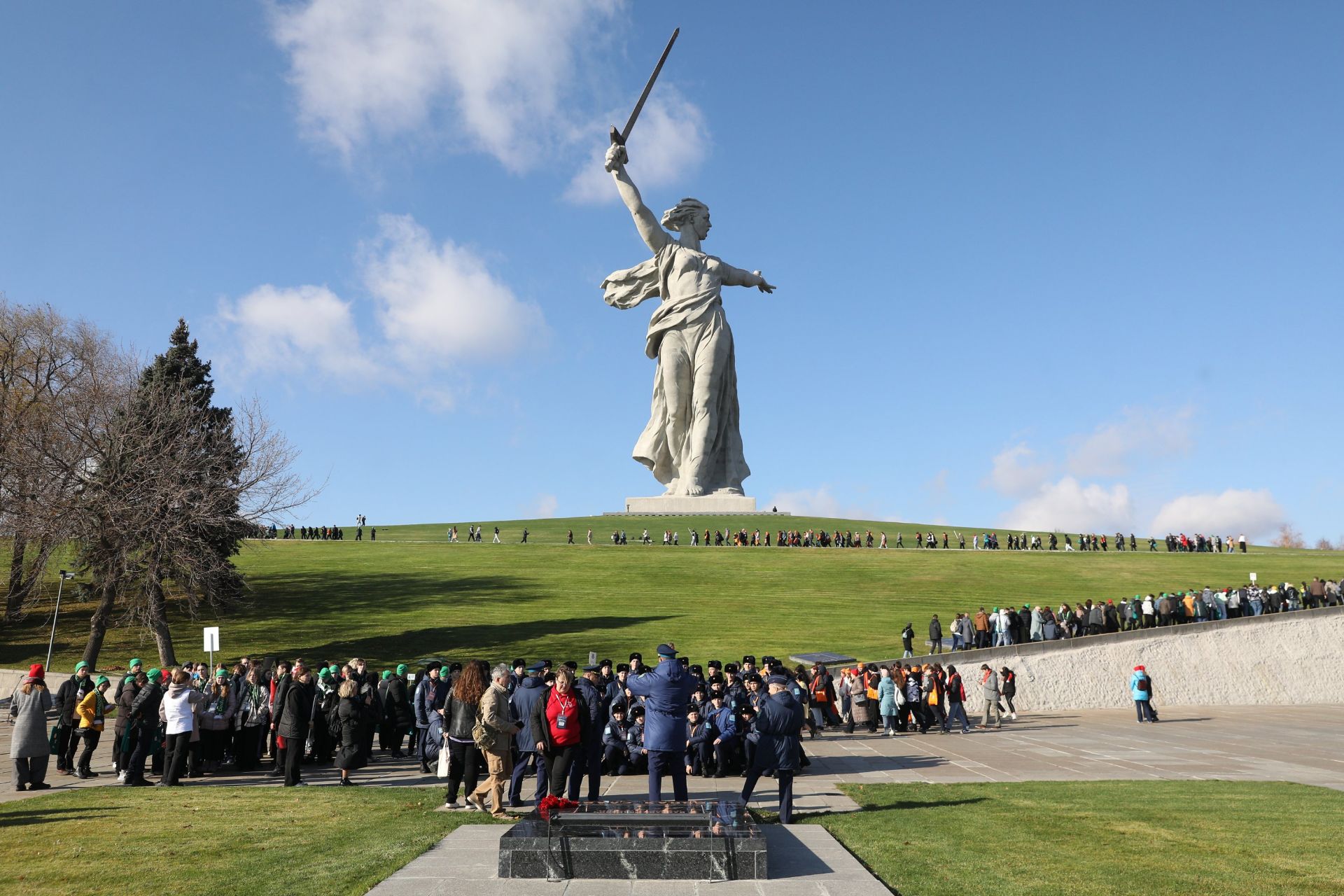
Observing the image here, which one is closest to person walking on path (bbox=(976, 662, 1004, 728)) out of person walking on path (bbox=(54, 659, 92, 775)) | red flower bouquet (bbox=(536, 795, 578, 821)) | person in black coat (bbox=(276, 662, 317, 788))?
person in black coat (bbox=(276, 662, 317, 788))

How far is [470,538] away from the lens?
49.7m

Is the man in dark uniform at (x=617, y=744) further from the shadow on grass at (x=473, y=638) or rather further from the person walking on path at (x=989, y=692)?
the shadow on grass at (x=473, y=638)

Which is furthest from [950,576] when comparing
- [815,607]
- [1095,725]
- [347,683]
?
[347,683]

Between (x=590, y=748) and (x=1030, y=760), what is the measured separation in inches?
299

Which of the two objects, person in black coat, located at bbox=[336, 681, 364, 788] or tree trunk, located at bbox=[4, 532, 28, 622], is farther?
tree trunk, located at bbox=[4, 532, 28, 622]

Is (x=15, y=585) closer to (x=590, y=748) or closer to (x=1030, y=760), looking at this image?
(x=590, y=748)

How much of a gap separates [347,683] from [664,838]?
18.4ft

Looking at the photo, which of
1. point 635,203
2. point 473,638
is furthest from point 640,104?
point 473,638

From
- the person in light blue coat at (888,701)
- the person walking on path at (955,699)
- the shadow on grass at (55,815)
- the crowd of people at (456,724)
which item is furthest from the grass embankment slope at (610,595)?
the shadow on grass at (55,815)

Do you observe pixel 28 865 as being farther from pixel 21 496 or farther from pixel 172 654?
pixel 21 496

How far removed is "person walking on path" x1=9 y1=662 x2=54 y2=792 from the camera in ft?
35.5

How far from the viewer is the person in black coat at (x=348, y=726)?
11.1 metres

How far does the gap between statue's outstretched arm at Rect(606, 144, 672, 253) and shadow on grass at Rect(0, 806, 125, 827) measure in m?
44.1

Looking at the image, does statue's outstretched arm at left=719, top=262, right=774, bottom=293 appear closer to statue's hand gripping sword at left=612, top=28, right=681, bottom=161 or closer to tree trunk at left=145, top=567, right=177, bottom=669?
statue's hand gripping sword at left=612, top=28, right=681, bottom=161
